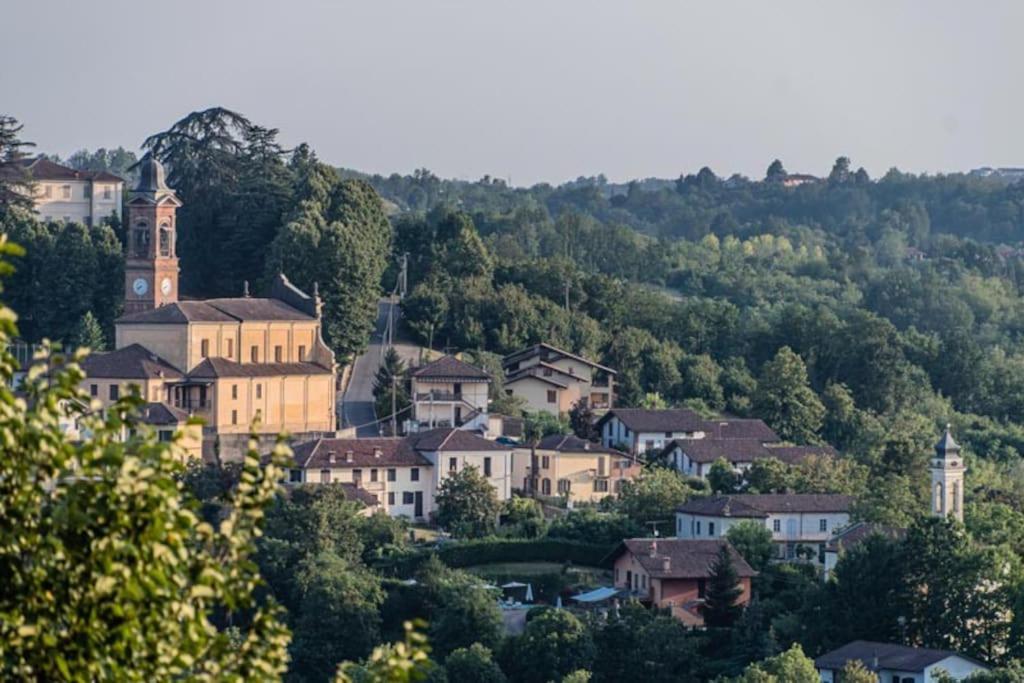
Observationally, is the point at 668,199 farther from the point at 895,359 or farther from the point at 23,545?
the point at 23,545

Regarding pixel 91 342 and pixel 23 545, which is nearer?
pixel 23 545

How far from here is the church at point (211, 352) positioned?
47312 millimetres

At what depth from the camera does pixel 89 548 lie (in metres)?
9.54

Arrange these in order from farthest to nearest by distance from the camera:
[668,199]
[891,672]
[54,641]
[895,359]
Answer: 1. [668,199]
2. [895,359]
3. [891,672]
4. [54,641]

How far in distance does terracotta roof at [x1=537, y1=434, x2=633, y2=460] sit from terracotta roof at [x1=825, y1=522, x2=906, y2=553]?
662 centimetres

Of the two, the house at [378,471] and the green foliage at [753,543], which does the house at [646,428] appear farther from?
the green foliage at [753,543]

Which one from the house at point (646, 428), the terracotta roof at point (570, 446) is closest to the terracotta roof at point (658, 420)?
the house at point (646, 428)

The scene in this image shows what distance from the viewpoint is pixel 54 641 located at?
9484 mm

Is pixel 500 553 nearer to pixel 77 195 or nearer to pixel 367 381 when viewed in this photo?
pixel 367 381

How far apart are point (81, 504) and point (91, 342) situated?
138ft

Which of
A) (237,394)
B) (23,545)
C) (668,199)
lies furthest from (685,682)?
(668,199)

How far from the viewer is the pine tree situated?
133ft

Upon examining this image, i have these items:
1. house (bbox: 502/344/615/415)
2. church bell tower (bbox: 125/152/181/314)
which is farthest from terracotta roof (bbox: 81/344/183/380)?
house (bbox: 502/344/615/415)

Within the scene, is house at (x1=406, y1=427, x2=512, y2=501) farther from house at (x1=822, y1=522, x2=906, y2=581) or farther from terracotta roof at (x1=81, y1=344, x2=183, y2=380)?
house at (x1=822, y1=522, x2=906, y2=581)
